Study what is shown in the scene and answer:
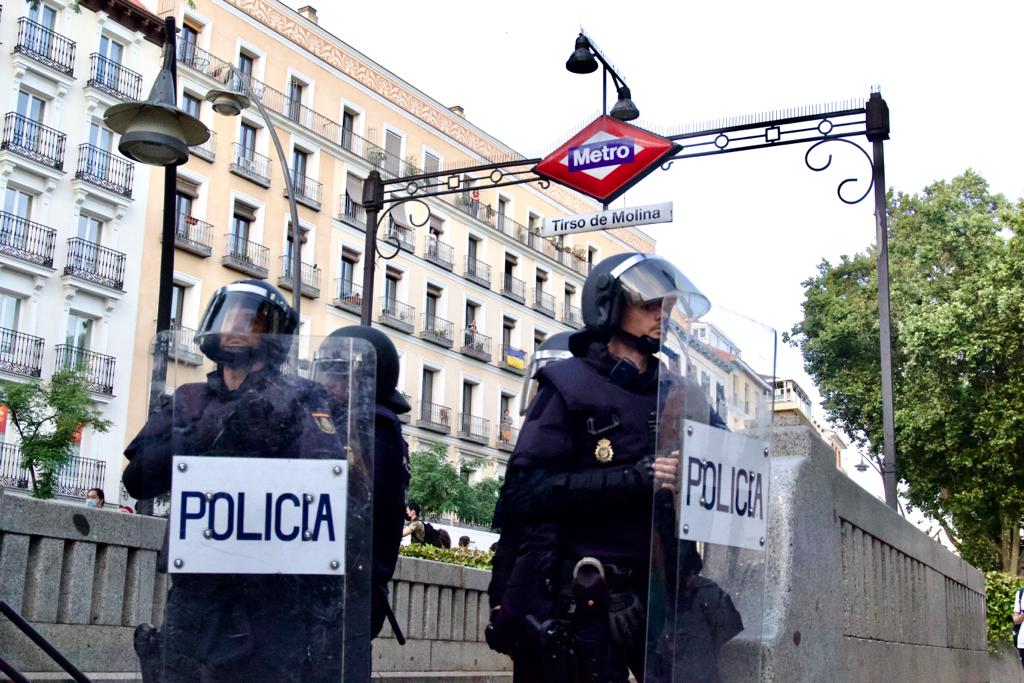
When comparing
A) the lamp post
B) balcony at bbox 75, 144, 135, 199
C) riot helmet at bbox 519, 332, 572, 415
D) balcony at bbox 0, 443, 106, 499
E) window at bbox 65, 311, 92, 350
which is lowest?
riot helmet at bbox 519, 332, 572, 415

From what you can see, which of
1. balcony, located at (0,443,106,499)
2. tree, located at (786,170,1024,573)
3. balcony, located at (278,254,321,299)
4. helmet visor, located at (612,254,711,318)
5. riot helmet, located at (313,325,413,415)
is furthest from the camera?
balcony, located at (278,254,321,299)

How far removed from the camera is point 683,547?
11.1 ft

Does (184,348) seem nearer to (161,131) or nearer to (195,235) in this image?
(161,131)

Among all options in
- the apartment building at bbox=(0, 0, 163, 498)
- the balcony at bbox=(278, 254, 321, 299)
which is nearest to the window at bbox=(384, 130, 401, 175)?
the balcony at bbox=(278, 254, 321, 299)

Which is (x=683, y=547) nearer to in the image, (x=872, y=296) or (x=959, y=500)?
(x=959, y=500)

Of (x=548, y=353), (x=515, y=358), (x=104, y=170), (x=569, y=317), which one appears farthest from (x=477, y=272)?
(x=548, y=353)

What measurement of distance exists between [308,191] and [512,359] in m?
13.8

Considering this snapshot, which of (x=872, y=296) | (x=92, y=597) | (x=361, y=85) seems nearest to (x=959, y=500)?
(x=872, y=296)

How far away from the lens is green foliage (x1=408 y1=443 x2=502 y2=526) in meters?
40.7

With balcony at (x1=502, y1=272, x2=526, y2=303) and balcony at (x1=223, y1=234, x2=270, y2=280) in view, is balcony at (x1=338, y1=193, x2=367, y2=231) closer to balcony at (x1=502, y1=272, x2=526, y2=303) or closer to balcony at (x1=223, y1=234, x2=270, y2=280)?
balcony at (x1=223, y1=234, x2=270, y2=280)

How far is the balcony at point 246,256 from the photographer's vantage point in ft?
128

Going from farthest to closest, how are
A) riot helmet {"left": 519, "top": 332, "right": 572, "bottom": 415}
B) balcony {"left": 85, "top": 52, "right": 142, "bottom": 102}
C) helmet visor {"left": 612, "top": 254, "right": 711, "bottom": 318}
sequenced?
balcony {"left": 85, "top": 52, "right": 142, "bottom": 102}, riot helmet {"left": 519, "top": 332, "right": 572, "bottom": 415}, helmet visor {"left": 612, "top": 254, "right": 711, "bottom": 318}

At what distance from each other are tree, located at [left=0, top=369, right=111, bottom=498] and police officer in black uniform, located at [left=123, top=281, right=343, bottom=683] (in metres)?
26.2

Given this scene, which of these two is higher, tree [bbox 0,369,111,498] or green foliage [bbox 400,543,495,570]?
tree [bbox 0,369,111,498]
